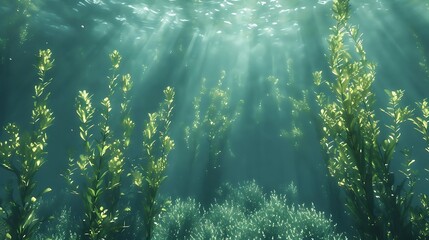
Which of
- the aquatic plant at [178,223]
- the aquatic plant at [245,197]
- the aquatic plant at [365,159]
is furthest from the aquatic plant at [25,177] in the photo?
the aquatic plant at [245,197]

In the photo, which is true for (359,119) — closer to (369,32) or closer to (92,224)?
(92,224)

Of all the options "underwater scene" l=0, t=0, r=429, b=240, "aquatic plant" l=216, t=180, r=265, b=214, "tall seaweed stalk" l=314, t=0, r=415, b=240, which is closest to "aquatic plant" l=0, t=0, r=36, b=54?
"underwater scene" l=0, t=0, r=429, b=240

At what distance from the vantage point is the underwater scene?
5349mm

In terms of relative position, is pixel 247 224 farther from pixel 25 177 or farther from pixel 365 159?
pixel 25 177

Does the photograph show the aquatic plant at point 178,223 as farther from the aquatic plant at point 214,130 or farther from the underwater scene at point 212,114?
the aquatic plant at point 214,130

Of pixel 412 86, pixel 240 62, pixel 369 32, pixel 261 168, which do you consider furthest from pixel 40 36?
pixel 261 168

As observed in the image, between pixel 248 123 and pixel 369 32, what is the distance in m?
22.9

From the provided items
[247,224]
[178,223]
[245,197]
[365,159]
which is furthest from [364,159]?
[245,197]

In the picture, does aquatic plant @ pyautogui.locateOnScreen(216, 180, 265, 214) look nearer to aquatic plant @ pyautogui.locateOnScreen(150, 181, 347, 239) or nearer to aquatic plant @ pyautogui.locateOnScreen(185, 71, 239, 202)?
aquatic plant @ pyautogui.locateOnScreen(185, 71, 239, 202)

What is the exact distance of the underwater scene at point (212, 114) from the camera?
535cm

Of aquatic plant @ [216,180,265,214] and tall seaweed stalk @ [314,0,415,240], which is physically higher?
aquatic plant @ [216,180,265,214]

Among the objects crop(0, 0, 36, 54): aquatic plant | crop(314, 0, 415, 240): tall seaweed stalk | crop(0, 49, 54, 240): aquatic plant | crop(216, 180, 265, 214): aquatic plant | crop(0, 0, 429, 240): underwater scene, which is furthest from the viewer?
crop(0, 0, 36, 54): aquatic plant

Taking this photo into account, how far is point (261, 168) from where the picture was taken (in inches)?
2445

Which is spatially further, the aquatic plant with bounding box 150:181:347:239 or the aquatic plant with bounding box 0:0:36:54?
the aquatic plant with bounding box 0:0:36:54
